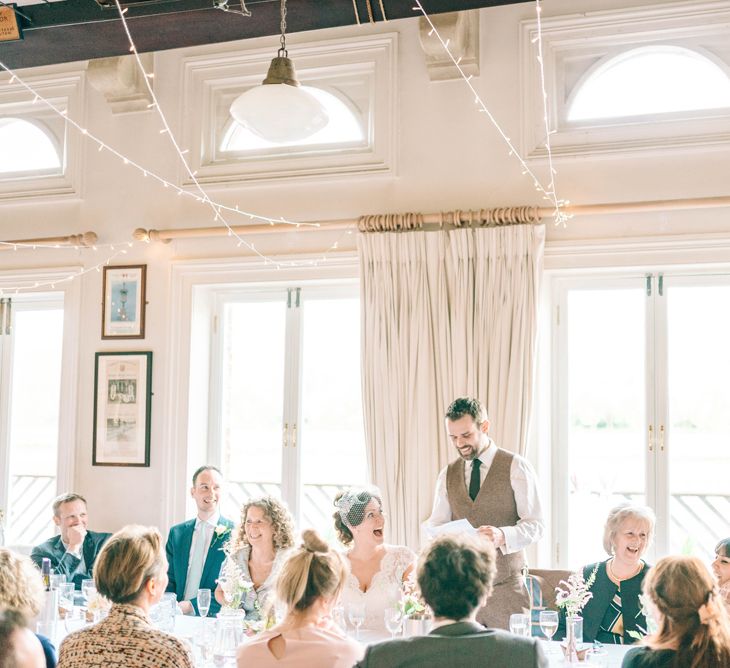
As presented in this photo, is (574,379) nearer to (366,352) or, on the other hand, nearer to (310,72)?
(366,352)

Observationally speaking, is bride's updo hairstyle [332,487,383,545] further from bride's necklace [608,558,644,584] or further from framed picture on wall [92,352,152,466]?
framed picture on wall [92,352,152,466]

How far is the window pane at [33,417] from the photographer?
6074 millimetres

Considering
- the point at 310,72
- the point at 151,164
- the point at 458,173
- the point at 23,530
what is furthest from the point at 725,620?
the point at 23,530

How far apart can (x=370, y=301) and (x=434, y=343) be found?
43 cm

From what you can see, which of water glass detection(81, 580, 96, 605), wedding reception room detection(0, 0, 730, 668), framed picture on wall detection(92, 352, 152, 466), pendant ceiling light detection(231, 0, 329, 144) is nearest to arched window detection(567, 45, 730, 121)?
wedding reception room detection(0, 0, 730, 668)

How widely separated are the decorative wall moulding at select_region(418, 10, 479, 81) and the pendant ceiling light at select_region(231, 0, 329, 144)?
1.90m

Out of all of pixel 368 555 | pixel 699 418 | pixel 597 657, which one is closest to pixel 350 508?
pixel 368 555

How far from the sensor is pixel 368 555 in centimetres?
384

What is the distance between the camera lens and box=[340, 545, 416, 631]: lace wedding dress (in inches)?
144

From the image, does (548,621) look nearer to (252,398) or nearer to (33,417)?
(252,398)

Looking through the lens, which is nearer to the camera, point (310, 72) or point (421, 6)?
point (421, 6)

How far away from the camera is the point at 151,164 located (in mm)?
5566

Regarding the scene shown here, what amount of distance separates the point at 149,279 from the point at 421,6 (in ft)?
8.11

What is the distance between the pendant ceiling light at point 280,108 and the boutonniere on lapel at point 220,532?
2233 millimetres
